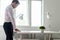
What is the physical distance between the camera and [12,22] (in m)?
4.11

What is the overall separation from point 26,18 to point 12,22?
105cm

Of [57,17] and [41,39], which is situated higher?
[57,17]

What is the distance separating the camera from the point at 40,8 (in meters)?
5.09

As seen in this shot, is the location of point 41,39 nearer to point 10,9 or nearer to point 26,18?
point 26,18

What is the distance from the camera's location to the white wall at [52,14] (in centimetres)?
495

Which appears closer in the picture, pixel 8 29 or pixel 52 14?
pixel 8 29

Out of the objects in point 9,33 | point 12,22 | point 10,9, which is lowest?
point 9,33

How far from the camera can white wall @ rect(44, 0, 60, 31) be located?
495 centimetres

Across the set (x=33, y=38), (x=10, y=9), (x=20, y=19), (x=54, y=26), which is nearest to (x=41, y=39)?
(x=33, y=38)

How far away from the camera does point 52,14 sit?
497 cm

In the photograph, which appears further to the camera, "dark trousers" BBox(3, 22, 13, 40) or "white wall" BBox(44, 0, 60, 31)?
"white wall" BBox(44, 0, 60, 31)

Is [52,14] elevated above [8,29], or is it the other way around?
[52,14]

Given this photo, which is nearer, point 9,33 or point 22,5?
point 9,33

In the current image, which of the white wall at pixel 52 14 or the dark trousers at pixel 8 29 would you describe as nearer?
the dark trousers at pixel 8 29
